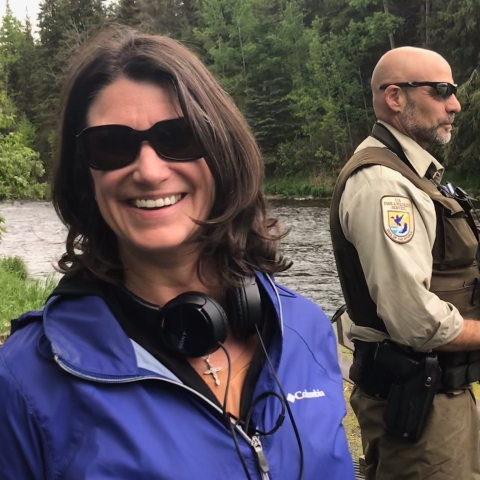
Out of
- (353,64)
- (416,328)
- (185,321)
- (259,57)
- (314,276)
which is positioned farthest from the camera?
Answer: (259,57)

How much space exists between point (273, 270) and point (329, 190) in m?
31.9

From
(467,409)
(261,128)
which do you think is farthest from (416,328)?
(261,128)

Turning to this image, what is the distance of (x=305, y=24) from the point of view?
4838cm

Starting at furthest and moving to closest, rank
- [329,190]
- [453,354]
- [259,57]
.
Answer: [259,57]
[329,190]
[453,354]

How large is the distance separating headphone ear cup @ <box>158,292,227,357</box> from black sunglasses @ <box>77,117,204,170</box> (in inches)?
12.9

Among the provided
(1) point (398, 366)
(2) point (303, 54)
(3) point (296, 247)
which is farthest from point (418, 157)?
(2) point (303, 54)

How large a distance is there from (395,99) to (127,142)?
170 centimetres

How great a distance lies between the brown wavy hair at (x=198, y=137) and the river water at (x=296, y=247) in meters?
3.08

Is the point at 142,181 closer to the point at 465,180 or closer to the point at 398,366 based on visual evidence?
the point at 398,366

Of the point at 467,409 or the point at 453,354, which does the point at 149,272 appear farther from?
the point at 467,409

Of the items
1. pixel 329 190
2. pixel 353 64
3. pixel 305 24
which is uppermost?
pixel 305 24

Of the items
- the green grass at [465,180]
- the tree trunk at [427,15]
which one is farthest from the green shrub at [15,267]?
the tree trunk at [427,15]

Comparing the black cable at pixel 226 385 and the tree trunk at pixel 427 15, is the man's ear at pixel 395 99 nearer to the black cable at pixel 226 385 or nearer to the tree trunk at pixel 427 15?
the black cable at pixel 226 385

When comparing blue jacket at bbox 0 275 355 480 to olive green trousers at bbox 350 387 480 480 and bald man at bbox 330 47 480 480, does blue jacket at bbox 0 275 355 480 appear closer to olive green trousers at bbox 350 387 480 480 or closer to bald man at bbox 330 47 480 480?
bald man at bbox 330 47 480 480
